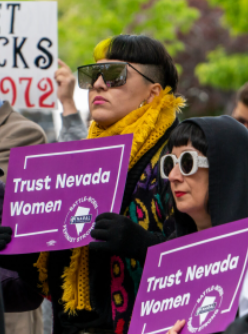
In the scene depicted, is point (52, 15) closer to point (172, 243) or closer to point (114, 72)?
point (114, 72)

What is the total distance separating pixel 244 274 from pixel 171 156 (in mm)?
589

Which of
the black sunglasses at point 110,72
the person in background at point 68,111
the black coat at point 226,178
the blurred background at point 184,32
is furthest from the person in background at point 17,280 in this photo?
the blurred background at point 184,32

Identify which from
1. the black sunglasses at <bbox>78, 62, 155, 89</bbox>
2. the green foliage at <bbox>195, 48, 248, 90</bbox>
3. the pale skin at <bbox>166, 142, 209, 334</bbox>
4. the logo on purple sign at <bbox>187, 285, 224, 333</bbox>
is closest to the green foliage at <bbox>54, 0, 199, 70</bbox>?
the green foliage at <bbox>195, 48, 248, 90</bbox>

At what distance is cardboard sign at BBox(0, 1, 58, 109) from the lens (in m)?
4.04

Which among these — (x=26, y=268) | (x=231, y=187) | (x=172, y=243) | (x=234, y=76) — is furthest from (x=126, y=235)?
(x=234, y=76)

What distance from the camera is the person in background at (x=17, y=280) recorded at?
2840mm

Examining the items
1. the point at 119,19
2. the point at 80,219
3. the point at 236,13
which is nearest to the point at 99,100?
the point at 80,219

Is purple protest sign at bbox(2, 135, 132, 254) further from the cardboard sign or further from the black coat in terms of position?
the cardboard sign

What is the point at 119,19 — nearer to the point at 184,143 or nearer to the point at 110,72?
the point at 110,72

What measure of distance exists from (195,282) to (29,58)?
2517 mm

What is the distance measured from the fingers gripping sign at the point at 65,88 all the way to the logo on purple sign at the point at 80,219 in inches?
64.1

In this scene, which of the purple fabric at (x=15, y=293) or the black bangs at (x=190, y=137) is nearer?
the black bangs at (x=190, y=137)

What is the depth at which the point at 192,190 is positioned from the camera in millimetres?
2258

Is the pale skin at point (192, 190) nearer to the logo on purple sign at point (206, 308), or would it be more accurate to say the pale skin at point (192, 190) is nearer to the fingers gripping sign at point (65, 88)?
the logo on purple sign at point (206, 308)
